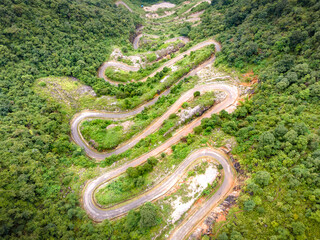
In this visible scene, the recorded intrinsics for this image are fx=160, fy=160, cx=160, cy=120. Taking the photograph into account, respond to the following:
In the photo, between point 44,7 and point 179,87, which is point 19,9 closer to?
point 44,7

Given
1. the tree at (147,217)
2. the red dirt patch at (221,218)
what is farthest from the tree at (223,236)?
the tree at (147,217)

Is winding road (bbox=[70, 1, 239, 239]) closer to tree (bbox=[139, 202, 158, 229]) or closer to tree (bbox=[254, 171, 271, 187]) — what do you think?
tree (bbox=[139, 202, 158, 229])

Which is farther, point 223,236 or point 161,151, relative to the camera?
point 161,151

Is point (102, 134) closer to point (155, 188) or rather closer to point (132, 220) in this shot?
point (155, 188)

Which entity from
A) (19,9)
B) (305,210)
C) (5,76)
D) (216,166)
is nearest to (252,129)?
(216,166)

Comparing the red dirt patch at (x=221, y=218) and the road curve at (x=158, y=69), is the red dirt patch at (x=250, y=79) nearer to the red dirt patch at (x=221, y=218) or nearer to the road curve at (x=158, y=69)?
the road curve at (x=158, y=69)

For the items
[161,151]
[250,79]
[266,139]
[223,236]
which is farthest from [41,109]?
[250,79]
